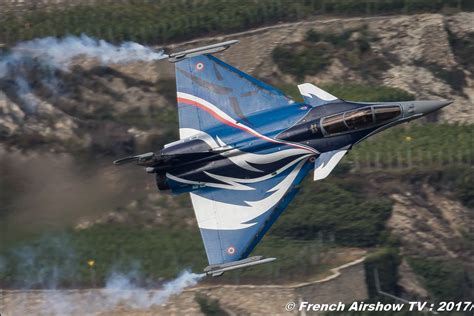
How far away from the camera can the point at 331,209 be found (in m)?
42.6

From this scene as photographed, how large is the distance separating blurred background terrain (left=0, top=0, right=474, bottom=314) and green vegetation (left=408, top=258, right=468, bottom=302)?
2.1 inches

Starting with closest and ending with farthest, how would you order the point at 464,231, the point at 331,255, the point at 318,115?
1. the point at 318,115
2. the point at 331,255
3. the point at 464,231

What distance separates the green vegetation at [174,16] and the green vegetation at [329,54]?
118 cm

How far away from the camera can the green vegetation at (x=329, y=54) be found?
4684 centimetres

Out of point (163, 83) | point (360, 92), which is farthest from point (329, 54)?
point (163, 83)

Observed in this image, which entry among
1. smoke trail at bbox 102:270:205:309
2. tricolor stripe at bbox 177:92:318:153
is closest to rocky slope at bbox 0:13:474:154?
smoke trail at bbox 102:270:205:309

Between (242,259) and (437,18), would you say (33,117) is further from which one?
(437,18)

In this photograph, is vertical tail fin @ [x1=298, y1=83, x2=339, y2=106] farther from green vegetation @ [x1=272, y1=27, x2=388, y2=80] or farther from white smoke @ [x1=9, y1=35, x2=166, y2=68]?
green vegetation @ [x1=272, y1=27, x2=388, y2=80]

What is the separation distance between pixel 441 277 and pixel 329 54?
10825mm

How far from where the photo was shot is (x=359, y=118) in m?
32.4

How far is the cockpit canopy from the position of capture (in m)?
32.4

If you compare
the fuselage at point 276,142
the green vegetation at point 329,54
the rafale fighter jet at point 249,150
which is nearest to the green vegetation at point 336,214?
the green vegetation at point 329,54

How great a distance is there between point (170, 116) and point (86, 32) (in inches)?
220

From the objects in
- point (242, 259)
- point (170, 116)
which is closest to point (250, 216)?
point (242, 259)
